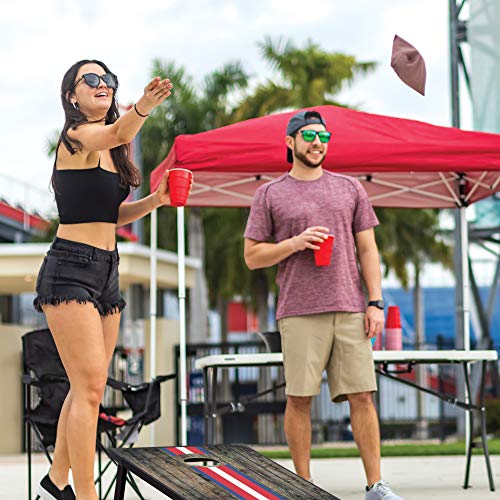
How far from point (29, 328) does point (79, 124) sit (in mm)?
14562

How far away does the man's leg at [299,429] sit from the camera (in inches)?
217

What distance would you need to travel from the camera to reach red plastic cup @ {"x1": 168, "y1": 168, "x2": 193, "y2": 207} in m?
4.70

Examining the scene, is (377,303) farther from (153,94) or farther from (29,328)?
(29,328)

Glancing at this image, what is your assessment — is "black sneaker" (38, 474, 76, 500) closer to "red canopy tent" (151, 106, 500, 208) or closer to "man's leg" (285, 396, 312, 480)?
"man's leg" (285, 396, 312, 480)

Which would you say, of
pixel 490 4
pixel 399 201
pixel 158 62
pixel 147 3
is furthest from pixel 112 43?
pixel 399 201

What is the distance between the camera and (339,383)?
5.33m

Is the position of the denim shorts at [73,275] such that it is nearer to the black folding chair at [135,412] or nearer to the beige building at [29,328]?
the black folding chair at [135,412]

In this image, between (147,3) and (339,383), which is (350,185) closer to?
(339,383)

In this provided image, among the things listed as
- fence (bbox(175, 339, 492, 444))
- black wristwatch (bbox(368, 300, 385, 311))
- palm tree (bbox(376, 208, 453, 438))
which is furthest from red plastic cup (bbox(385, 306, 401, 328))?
palm tree (bbox(376, 208, 453, 438))

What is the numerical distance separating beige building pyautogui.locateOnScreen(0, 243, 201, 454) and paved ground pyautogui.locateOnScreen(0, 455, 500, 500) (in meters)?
6.35

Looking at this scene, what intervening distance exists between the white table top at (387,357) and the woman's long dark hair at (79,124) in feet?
5.81

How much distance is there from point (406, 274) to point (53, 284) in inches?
1376

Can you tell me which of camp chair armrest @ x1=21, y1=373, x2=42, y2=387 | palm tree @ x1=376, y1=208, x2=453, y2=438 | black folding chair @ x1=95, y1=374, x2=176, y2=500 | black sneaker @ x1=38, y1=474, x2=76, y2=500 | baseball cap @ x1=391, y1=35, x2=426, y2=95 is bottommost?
black sneaker @ x1=38, y1=474, x2=76, y2=500

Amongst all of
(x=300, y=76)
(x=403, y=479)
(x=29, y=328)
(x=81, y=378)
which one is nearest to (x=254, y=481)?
(x=81, y=378)
